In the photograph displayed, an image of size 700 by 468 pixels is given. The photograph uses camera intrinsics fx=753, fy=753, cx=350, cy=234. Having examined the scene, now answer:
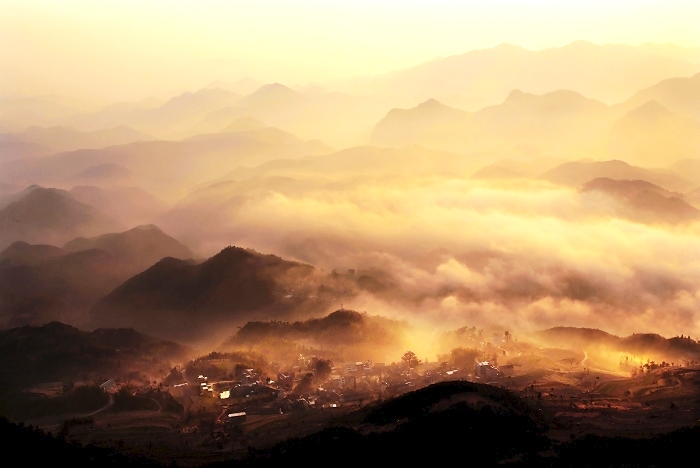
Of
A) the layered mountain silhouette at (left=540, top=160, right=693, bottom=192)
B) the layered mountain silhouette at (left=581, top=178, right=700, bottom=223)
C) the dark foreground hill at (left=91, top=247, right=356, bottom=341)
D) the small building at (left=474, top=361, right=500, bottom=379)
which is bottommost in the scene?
the small building at (left=474, top=361, right=500, bottom=379)

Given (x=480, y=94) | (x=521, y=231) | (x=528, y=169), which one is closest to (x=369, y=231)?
(x=521, y=231)

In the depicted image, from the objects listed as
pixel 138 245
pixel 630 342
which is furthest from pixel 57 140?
pixel 630 342

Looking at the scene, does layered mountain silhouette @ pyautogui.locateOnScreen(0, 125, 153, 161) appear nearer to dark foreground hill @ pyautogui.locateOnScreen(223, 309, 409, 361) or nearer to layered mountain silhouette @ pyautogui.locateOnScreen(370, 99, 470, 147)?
layered mountain silhouette @ pyautogui.locateOnScreen(370, 99, 470, 147)

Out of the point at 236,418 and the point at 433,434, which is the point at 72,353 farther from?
the point at 433,434

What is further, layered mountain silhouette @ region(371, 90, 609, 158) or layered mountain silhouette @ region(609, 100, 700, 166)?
layered mountain silhouette @ region(371, 90, 609, 158)

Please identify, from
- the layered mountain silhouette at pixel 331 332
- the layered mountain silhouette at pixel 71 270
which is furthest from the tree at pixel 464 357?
the layered mountain silhouette at pixel 71 270

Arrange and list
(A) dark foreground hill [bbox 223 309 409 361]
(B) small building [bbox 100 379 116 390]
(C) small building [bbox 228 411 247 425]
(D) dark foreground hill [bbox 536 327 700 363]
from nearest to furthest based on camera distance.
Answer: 1. (C) small building [bbox 228 411 247 425]
2. (B) small building [bbox 100 379 116 390]
3. (D) dark foreground hill [bbox 536 327 700 363]
4. (A) dark foreground hill [bbox 223 309 409 361]

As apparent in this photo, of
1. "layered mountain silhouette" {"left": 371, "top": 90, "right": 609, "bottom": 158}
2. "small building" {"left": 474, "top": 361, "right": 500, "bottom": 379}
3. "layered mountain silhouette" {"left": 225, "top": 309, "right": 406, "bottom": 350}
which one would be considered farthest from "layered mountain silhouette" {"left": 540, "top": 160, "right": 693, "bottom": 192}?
"small building" {"left": 474, "top": 361, "right": 500, "bottom": 379}

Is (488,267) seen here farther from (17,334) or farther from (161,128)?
(161,128)

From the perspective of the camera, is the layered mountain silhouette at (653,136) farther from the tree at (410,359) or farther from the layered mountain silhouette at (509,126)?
the tree at (410,359)
